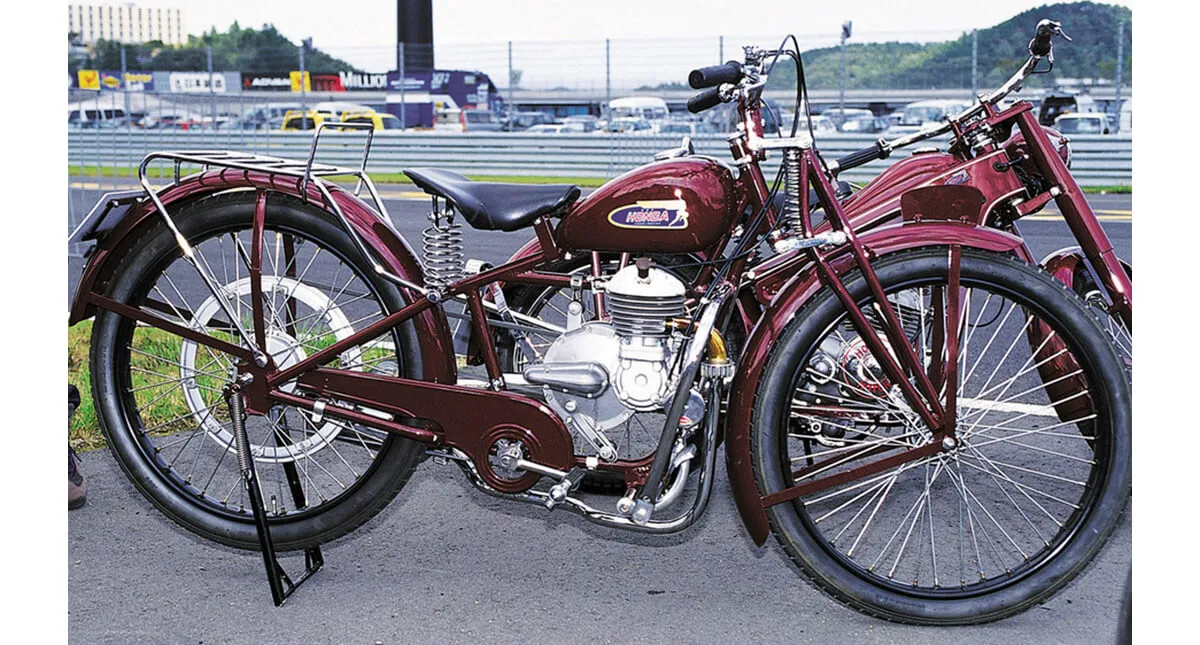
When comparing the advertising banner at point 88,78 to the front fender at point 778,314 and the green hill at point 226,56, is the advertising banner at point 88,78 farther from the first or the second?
the front fender at point 778,314

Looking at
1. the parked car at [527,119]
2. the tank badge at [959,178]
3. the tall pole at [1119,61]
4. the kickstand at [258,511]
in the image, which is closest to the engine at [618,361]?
the kickstand at [258,511]

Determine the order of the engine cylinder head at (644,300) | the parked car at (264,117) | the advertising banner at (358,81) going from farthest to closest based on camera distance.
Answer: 1. the advertising banner at (358,81)
2. the parked car at (264,117)
3. the engine cylinder head at (644,300)

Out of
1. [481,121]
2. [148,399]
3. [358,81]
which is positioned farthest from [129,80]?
[148,399]

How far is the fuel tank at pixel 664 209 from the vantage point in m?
3.16

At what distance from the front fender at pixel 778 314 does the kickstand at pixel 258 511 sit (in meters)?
1.28

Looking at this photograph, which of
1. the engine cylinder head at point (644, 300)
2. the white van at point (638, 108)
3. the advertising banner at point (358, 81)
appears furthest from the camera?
the advertising banner at point (358, 81)

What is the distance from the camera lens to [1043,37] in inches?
143

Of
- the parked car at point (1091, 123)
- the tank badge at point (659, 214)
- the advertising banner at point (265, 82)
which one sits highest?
the advertising banner at point (265, 82)

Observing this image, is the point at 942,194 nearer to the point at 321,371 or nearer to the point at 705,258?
the point at 705,258

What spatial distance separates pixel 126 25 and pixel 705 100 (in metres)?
39.1

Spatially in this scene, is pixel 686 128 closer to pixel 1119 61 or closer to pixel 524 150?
pixel 524 150

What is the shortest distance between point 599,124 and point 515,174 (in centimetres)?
416

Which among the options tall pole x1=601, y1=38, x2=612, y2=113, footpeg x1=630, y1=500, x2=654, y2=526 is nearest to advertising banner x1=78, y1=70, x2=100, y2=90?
tall pole x1=601, y1=38, x2=612, y2=113
